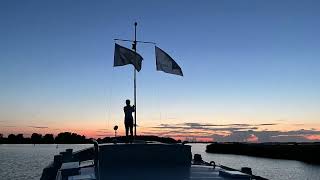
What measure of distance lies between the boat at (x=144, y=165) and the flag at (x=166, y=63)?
4.07 meters

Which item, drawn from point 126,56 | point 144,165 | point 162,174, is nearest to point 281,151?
point 126,56

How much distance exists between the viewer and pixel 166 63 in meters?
18.2

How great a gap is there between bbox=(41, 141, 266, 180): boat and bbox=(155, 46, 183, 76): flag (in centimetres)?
407

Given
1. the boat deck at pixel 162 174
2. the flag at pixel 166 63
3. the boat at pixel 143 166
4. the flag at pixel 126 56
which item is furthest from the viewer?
the flag at pixel 126 56

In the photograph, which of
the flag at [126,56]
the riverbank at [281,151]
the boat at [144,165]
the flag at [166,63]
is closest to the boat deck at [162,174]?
the boat at [144,165]

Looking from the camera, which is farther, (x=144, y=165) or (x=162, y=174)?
(x=144, y=165)

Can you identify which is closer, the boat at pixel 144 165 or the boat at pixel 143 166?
the boat at pixel 143 166

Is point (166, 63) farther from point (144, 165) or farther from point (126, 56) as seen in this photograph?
point (144, 165)

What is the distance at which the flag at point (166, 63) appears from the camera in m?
18.1

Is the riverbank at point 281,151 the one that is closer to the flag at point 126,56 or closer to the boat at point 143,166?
the flag at point 126,56

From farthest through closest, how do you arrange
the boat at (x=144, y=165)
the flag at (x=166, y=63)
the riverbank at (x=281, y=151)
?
the riverbank at (x=281, y=151) → the flag at (x=166, y=63) → the boat at (x=144, y=165)

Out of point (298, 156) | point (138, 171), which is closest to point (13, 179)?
point (138, 171)


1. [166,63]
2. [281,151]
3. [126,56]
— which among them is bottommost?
[281,151]

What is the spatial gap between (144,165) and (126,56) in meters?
6.46
